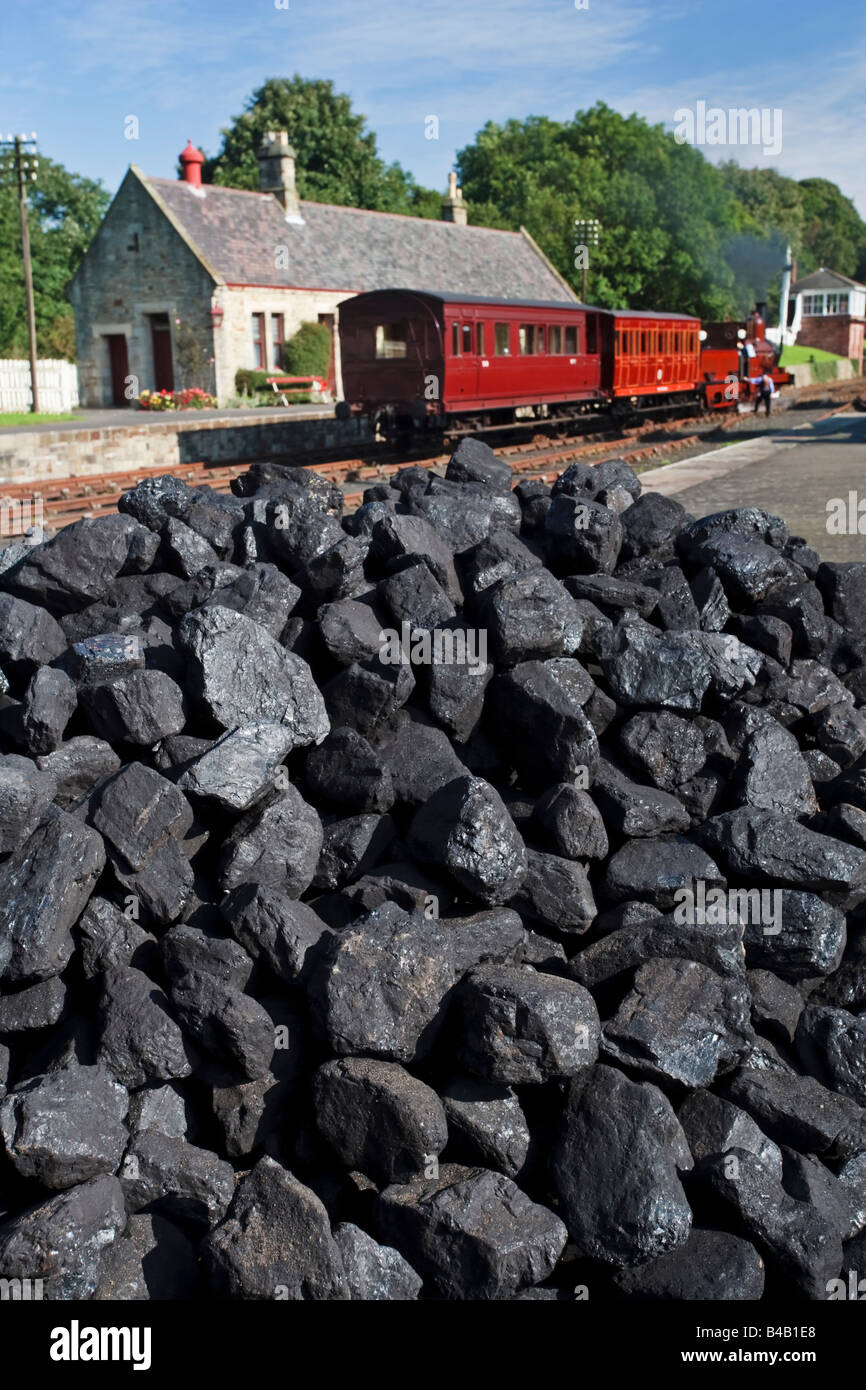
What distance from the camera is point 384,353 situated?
22.3m

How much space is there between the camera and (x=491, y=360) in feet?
74.9

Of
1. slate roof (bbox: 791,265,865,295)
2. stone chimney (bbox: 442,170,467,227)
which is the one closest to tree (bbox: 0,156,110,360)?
stone chimney (bbox: 442,170,467,227)

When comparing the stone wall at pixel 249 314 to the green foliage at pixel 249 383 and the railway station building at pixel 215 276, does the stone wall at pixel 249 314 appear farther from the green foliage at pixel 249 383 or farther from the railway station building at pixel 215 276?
the green foliage at pixel 249 383

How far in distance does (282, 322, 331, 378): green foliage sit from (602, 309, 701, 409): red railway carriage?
472 inches

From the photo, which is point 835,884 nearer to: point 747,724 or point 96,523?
point 747,724

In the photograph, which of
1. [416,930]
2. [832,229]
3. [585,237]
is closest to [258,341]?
[585,237]

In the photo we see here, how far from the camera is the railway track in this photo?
15.8 m

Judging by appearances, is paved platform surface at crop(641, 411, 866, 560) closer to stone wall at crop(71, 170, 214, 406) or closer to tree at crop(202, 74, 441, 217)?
stone wall at crop(71, 170, 214, 406)

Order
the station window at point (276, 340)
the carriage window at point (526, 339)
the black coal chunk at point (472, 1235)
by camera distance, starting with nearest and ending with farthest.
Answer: the black coal chunk at point (472, 1235), the carriage window at point (526, 339), the station window at point (276, 340)

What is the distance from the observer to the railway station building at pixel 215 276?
36312 millimetres

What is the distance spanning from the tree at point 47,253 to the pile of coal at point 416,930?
37169mm

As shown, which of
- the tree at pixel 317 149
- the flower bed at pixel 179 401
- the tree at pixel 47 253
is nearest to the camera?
the flower bed at pixel 179 401

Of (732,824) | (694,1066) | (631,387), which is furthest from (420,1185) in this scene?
(631,387)

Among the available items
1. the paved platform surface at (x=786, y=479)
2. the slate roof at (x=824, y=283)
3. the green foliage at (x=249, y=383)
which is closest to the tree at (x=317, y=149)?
the green foliage at (x=249, y=383)
